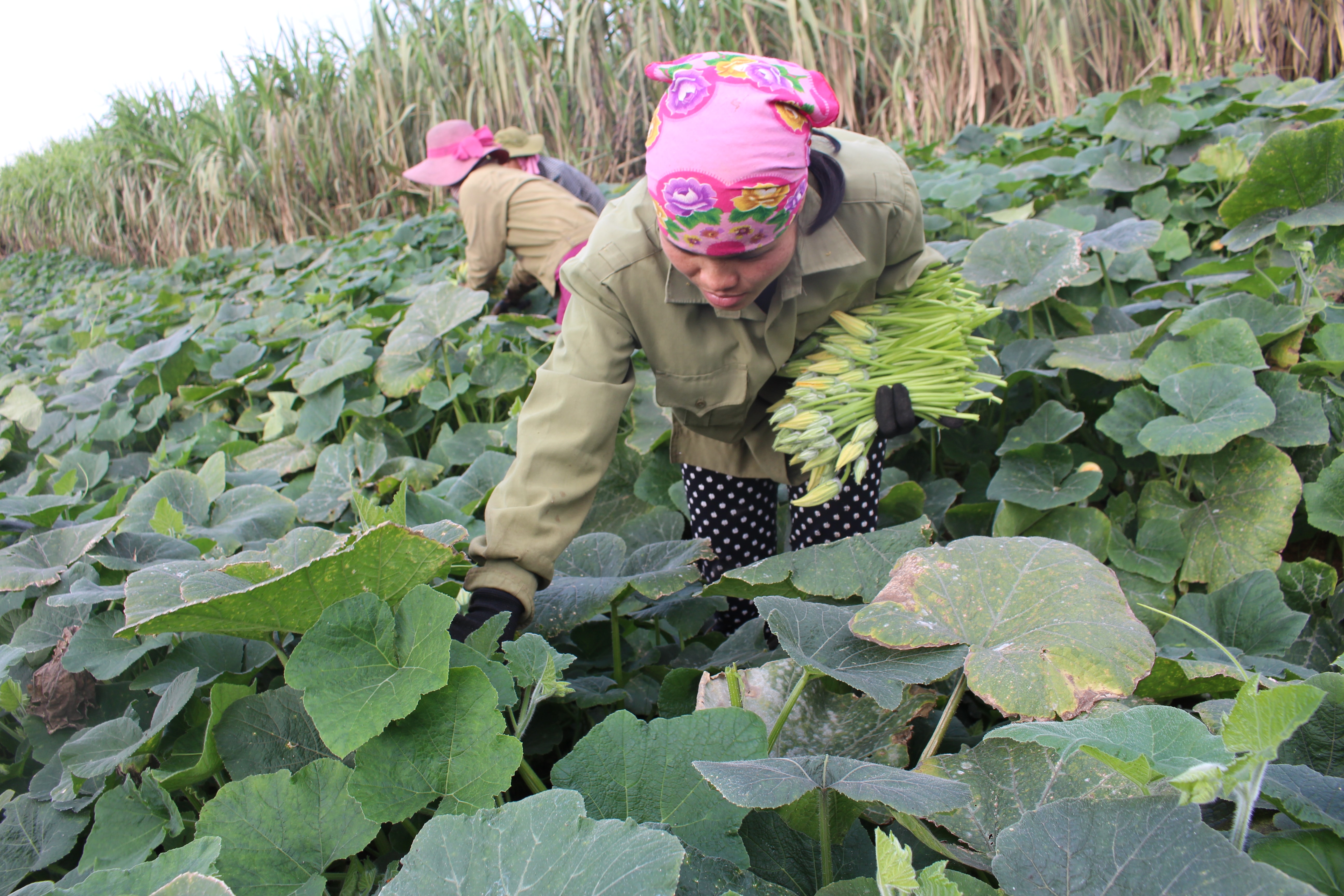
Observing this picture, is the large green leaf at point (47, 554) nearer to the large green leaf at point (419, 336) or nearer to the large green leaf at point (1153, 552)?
the large green leaf at point (419, 336)

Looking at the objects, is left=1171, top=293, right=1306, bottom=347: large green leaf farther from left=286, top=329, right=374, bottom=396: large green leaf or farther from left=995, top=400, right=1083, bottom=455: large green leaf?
left=286, top=329, right=374, bottom=396: large green leaf

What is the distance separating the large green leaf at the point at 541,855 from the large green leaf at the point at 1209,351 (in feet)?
5.93

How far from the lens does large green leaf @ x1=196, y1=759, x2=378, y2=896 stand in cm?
91

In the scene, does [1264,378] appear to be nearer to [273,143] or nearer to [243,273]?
[243,273]

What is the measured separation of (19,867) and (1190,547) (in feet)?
7.56

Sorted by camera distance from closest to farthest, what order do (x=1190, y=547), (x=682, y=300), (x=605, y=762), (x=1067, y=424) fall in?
(x=605, y=762), (x=682, y=300), (x=1190, y=547), (x=1067, y=424)

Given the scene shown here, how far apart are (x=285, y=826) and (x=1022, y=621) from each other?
2.94 feet

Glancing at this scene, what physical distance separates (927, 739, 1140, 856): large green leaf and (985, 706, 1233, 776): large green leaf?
83 mm

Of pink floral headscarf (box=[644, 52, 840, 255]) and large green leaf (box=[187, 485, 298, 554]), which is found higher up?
pink floral headscarf (box=[644, 52, 840, 255])

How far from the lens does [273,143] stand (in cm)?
873

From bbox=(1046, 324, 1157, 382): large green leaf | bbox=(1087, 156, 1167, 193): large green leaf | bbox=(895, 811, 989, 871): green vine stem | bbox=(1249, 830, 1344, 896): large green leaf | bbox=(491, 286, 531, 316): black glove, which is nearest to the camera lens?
bbox=(1249, 830, 1344, 896): large green leaf

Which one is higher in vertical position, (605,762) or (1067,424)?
(605,762)

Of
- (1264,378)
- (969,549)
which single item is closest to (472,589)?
(969,549)

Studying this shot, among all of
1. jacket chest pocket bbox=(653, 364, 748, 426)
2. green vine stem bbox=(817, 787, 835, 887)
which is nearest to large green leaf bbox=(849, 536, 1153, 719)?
green vine stem bbox=(817, 787, 835, 887)
